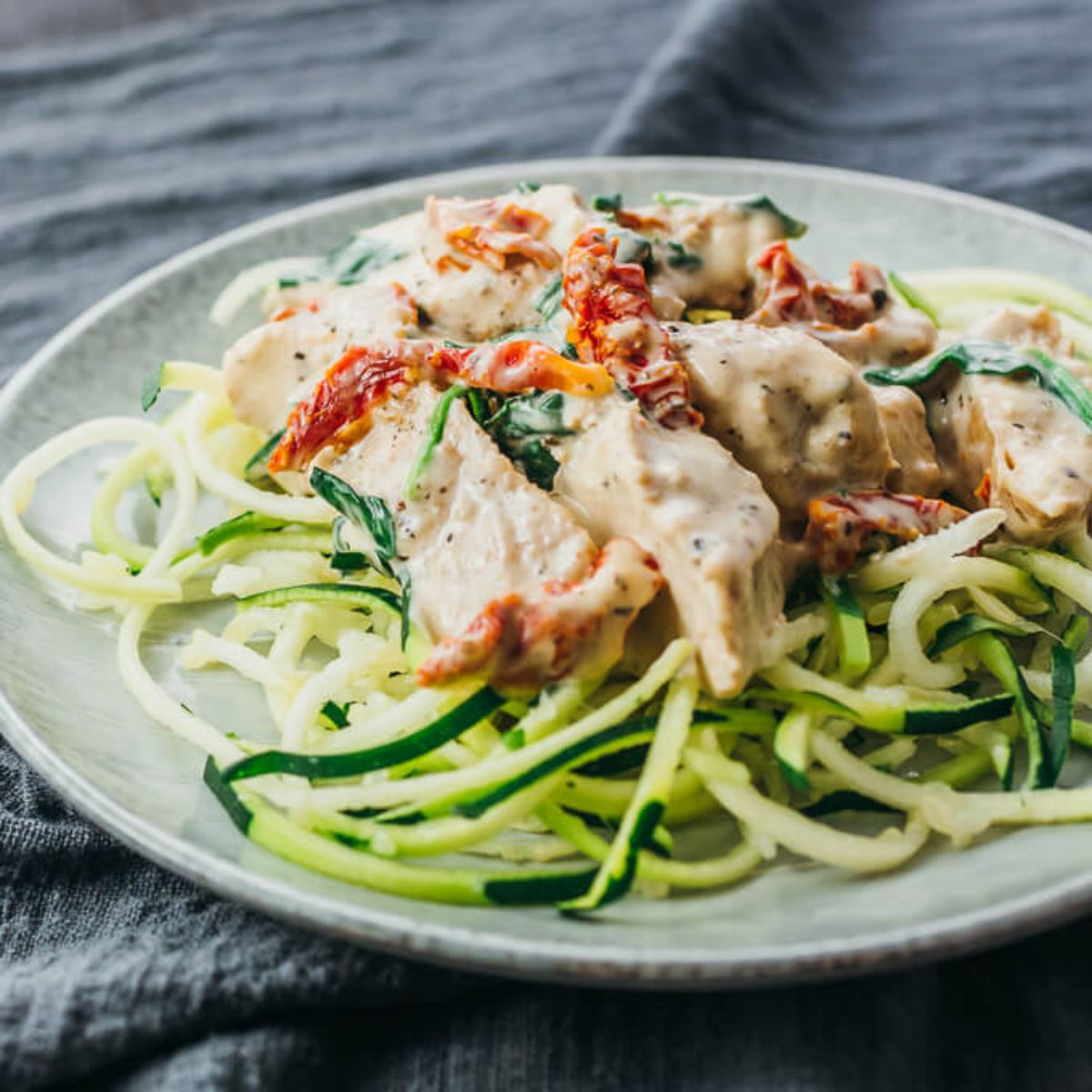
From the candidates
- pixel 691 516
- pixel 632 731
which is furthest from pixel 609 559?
pixel 632 731

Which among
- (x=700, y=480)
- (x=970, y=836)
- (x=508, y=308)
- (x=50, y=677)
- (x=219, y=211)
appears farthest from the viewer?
(x=219, y=211)

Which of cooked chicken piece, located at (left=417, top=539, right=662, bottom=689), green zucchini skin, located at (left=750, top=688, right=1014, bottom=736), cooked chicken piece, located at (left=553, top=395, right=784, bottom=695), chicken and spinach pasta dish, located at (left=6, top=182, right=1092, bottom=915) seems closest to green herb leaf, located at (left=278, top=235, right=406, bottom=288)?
chicken and spinach pasta dish, located at (left=6, top=182, right=1092, bottom=915)

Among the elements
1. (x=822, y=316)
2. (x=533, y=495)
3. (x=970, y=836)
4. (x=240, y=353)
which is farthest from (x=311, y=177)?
(x=970, y=836)

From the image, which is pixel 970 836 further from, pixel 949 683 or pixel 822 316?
pixel 822 316

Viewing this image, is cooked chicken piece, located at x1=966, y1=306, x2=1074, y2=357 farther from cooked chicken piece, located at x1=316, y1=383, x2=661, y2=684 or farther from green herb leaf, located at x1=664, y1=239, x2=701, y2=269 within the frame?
cooked chicken piece, located at x1=316, y1=383, x2=661, y2=684

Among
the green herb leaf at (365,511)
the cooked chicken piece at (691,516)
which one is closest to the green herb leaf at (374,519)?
the green herb leaf at (365,511)

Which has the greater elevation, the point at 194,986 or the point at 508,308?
the point at 508,308

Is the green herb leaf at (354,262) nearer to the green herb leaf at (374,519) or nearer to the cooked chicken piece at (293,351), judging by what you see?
the cooked chicken piece at (293,351)
